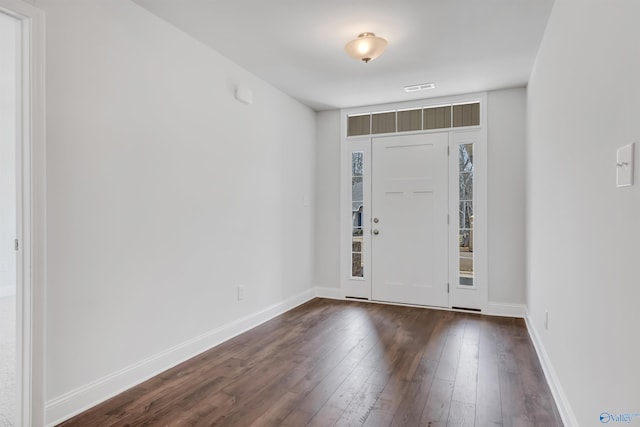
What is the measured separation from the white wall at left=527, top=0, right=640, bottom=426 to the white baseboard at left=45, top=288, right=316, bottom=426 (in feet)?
8.18

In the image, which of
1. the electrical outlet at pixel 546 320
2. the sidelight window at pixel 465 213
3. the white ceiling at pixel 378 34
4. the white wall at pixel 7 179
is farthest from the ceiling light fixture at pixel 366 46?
the white wall at pixel 7 179

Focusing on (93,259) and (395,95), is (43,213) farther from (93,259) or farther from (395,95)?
(395,95)

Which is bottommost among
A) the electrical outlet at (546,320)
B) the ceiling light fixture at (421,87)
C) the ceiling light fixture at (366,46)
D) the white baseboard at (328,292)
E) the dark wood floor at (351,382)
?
the dark wood floor at (351,382)

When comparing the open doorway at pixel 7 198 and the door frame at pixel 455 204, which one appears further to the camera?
the door frame at pixel 455 204

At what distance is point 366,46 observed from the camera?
2.84 m

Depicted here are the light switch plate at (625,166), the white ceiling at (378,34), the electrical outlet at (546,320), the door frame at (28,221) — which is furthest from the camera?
the electrical outlet at (546,320)

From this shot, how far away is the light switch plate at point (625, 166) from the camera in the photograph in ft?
3.90

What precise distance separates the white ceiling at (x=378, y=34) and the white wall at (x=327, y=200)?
0.96 metres

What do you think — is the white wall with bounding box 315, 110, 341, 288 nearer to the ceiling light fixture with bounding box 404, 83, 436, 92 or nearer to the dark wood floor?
the ceiling light fixture with bounding box 404, 83, 436, 92

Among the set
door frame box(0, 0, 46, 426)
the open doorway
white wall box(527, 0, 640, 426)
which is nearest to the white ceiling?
white wall box(527, 0, 640, 426)

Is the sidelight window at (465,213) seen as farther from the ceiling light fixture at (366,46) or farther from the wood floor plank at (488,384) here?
the ceiling light fixture at (366,46)

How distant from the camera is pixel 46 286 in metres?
2.00

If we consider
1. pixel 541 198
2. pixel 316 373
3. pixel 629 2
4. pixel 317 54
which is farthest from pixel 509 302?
pixel 629 2

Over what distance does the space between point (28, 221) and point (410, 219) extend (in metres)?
3.77
